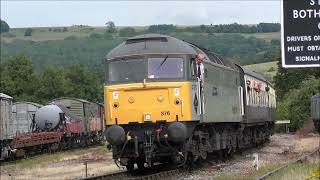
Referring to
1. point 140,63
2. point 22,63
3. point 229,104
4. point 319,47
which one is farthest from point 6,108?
point 22,63

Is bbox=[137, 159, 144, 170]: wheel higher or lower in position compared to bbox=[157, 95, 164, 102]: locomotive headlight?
lower

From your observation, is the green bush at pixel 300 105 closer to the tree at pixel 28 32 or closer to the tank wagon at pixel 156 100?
the tank wagon at pixel 156 100

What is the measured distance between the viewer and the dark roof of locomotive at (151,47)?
16078mm

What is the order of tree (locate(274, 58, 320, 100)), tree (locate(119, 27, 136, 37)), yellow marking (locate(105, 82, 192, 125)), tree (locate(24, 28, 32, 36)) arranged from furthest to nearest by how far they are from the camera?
tree (locate(24, 28, 32, 36)), tree (locate(119, 27, 136, 37)), tree (locate(274, 58, 320, 100)), yellow marking (locate(105, 82, 192, 125))

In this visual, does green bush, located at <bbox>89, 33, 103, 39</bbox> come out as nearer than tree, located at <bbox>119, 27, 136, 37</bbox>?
No

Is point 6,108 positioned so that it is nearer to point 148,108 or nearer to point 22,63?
point 148,108

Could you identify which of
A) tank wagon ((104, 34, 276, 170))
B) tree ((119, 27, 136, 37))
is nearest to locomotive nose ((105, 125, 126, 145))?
tank wagon ((104, 34, 276, 170))

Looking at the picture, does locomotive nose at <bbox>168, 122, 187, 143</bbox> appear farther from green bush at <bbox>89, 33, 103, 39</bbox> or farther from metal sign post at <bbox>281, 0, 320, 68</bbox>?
green bush at <bbox>89, 33, 103, 39</bbox>

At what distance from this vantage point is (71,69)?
107000 mm

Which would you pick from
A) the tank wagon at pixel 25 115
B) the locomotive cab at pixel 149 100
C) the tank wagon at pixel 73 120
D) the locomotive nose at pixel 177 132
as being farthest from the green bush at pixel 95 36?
the locomotive nose at pixel 177 132

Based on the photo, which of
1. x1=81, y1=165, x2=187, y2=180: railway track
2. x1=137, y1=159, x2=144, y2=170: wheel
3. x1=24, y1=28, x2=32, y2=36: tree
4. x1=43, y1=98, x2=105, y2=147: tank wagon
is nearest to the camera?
x1=81, y1=165, x2=187, y2=180: railway track

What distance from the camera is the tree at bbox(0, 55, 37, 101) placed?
85000mm

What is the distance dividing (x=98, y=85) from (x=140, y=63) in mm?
91322

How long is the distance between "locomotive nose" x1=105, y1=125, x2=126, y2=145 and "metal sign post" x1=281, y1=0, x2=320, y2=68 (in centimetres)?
876
